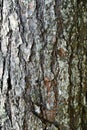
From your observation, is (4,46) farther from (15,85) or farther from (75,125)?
(75,125)

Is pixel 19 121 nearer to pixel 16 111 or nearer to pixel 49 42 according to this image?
pixel 16 111

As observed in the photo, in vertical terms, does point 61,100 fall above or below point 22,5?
below

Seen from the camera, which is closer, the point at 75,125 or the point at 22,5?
the point at 22,5

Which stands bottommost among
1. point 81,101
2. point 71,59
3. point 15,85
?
point 81,101

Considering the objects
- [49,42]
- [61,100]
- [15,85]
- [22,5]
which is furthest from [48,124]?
[22,5]

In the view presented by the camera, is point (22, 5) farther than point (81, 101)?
No

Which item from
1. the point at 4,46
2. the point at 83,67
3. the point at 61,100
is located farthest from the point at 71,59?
the point at 4,46
